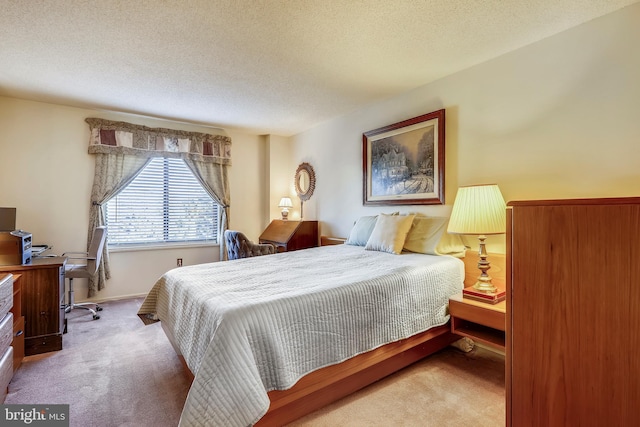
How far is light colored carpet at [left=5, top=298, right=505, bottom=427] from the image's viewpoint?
1699 mm

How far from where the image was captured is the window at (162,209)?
4.08 meters

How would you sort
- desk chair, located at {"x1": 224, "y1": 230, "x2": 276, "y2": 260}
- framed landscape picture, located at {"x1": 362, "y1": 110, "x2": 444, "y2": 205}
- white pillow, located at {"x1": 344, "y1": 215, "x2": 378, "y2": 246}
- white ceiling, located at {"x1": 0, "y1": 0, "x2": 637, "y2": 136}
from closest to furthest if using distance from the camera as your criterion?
white ceiling, located at {"x1": 0, "y1": 0, "x2": 637, "y2": 136} < framed landscape picture, located at {"x1": 362, "y1": 110, "x2": 444, "y2": 205} < white pillow, located at {"x1": 344, "y1": 215, "x2": 378, "y2": 246} < desk chair, located at {"x1": 224, "y1": 230, "x2": 276, "y2": 260}

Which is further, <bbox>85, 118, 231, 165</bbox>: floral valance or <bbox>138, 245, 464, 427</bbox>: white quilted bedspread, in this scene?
<bbox>85, 118, 231, 165</bbox>: floral valance

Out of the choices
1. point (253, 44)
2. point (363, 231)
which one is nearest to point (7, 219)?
point (253, 44)

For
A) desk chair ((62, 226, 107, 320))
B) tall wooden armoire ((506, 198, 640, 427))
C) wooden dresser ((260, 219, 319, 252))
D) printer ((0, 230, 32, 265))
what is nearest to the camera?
tall wooden armoire ((506, 198, 640, 427))

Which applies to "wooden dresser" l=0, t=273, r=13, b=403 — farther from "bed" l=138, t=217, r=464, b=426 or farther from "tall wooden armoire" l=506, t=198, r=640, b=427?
"tall wooden armoire" l=506, t=198, r=640, b=427

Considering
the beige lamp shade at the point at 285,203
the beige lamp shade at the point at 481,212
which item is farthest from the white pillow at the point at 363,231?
the beige lamp shade at the point at 285,203

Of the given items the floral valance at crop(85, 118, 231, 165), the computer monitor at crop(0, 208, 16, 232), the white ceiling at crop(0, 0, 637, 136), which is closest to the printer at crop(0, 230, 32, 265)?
the computer monitor at crop(0, 208, 16, 232)

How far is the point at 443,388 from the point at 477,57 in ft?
8.51

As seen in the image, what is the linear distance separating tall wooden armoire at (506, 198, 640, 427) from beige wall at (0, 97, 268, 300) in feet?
14.3

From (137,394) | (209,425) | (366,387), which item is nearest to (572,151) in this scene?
(366,387)

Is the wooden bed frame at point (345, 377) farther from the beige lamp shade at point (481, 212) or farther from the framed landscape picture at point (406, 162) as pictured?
the framed landscape picture at point (406, 162)

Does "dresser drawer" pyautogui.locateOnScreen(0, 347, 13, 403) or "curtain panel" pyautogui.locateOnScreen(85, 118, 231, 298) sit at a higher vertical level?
"curtain panel" pyautogui.locateOnScreen(85, 118, 231, 298)

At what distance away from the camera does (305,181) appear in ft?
15.9
